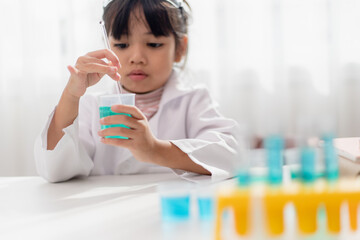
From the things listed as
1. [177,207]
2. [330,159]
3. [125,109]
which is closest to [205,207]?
[177,207]

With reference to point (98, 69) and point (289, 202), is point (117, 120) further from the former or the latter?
point (289, 202)

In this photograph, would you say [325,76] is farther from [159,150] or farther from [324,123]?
[324,123]

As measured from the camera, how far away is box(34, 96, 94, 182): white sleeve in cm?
96

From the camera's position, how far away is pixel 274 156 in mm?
444

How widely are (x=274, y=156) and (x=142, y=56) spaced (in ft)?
2.56

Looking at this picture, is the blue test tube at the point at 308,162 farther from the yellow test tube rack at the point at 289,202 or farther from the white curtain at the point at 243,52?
the white curtain at the point at 243,52

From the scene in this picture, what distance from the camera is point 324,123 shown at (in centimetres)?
45

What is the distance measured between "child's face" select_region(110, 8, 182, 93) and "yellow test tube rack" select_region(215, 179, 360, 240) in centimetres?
79

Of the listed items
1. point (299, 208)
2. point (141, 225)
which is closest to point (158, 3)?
point (141, 225)

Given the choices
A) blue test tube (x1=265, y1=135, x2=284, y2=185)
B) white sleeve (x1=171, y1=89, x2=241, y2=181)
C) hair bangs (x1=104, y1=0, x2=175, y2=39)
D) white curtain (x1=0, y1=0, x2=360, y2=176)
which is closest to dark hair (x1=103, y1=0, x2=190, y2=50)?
hair bangs (x1=104, y1=0, x2=175, y2=39)

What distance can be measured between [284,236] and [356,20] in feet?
5.74

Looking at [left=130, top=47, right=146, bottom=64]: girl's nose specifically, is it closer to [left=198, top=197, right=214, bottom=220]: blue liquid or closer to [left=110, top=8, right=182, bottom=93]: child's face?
[left=110, top=8, right=182, bottom=93]: child's face

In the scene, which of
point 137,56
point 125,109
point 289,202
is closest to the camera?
point 289,202

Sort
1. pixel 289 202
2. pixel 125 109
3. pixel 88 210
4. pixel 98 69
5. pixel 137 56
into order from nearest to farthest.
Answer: pixel 289 202
pixel 88 210
pixel 125 109
pixel 98 69
pixel 137 56
